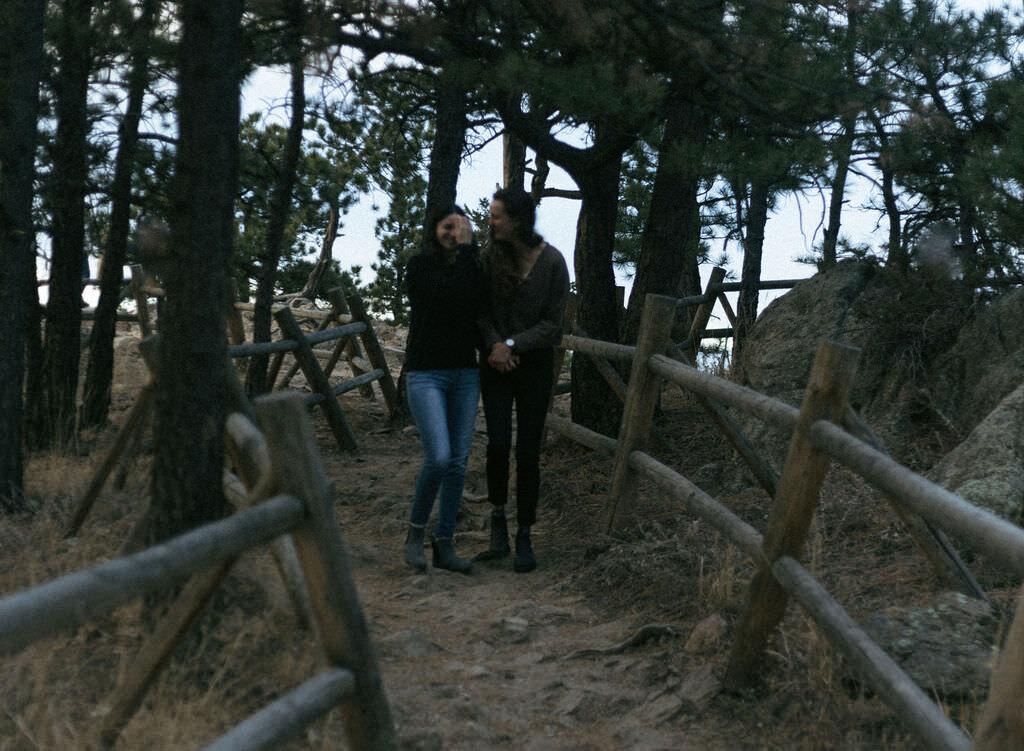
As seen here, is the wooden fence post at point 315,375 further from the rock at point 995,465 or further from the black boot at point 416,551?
the rock at point 995,465

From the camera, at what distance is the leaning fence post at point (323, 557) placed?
2701 millimetres

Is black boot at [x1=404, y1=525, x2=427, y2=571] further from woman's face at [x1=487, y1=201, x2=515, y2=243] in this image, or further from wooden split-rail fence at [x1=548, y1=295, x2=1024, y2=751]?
woman's face at [x1=487, y1=201, x2=515, y2=243]

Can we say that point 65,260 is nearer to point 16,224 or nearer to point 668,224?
point 16,224

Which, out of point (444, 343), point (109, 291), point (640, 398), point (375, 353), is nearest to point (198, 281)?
point (444, 343)

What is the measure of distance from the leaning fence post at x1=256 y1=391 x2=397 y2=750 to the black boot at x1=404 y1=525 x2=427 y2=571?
9.62 ft

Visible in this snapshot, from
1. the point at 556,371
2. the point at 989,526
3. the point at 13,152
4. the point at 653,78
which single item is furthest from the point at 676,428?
the point at 989,526

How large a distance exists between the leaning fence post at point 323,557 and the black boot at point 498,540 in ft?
10.4

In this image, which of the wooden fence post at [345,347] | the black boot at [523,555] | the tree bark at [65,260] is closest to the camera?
the black boot at [523,555]

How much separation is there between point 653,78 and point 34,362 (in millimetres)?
6067

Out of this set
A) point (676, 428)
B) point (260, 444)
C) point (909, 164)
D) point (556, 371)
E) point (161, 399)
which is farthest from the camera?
point (556, 371)

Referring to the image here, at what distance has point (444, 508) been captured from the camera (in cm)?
584

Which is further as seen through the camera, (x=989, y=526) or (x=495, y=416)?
(x=495, y=416)

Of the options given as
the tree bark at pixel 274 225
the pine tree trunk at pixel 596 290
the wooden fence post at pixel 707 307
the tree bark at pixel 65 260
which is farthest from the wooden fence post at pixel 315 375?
the wooden fence post at pixel 707 307

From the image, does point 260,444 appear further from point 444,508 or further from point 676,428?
point 676,428
